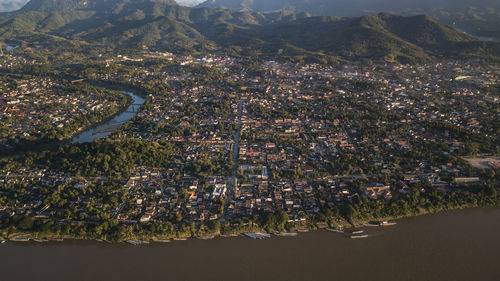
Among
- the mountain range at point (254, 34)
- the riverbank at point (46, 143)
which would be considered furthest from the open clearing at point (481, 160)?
the mountain range at point (254, 34)

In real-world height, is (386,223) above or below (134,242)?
above

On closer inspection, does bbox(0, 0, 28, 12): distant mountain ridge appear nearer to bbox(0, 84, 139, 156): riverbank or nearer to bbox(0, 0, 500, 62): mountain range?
bbox(0, 0, 500, 62): mountain range

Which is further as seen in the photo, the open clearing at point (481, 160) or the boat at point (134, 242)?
the open clearing at point (481, 160)

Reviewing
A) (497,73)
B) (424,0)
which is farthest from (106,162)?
(424,0)

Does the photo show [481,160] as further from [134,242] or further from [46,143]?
[46,143]

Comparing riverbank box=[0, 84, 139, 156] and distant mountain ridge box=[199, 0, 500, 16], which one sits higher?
distant mountain ridge box=[199, 0, 500, 16]

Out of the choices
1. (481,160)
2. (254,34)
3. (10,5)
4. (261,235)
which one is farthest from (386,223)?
(10,5)

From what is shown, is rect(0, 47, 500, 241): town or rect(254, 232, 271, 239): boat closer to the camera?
rect(254, 232, 271, 239): boat

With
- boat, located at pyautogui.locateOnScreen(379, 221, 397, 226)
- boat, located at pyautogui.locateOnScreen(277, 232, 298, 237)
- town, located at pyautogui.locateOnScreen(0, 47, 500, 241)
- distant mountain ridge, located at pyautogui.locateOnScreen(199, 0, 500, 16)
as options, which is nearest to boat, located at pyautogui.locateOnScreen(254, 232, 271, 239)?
town, located at pyautogui.locateOnScreen(0, 47, 500, 241)

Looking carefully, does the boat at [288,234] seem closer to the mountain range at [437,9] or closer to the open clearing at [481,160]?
the open clearing at [481,160]
